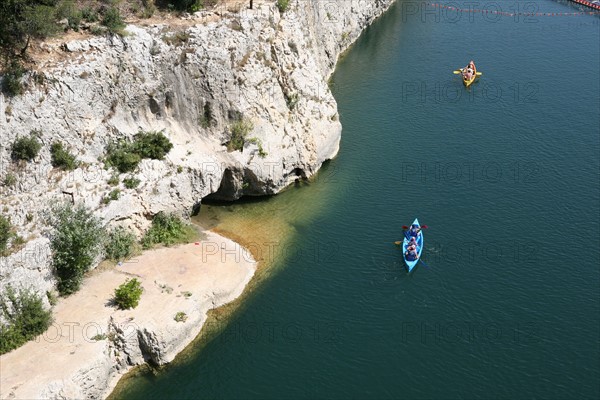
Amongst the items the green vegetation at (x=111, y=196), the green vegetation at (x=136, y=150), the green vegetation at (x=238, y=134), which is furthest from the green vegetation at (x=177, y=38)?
the green vegetation at (x=111, y=196)

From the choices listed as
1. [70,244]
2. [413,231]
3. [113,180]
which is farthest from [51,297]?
[413,231]

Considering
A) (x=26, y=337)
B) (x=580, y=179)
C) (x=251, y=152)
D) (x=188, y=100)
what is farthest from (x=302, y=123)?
(x=26, y=337)

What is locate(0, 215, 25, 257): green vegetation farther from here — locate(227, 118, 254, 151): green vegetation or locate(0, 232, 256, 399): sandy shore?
locate(227, 118, 254, 151): green vegetation

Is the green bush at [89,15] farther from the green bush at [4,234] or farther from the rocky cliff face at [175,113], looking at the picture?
the green bush at [4,234]

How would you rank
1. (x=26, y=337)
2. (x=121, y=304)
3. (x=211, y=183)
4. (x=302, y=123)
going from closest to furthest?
1. (x=26, y=337)
2. (x=121, y=304)
3. (x=211, y=183)
4. (x=302, y=123)

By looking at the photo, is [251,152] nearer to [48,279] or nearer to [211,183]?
[211,183]

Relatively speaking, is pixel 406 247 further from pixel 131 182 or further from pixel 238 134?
pixel 131 182

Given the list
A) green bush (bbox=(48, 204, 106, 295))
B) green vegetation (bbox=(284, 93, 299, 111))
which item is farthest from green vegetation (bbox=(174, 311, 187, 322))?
green vegetation (bbox=(284, 93, 299, 111))
